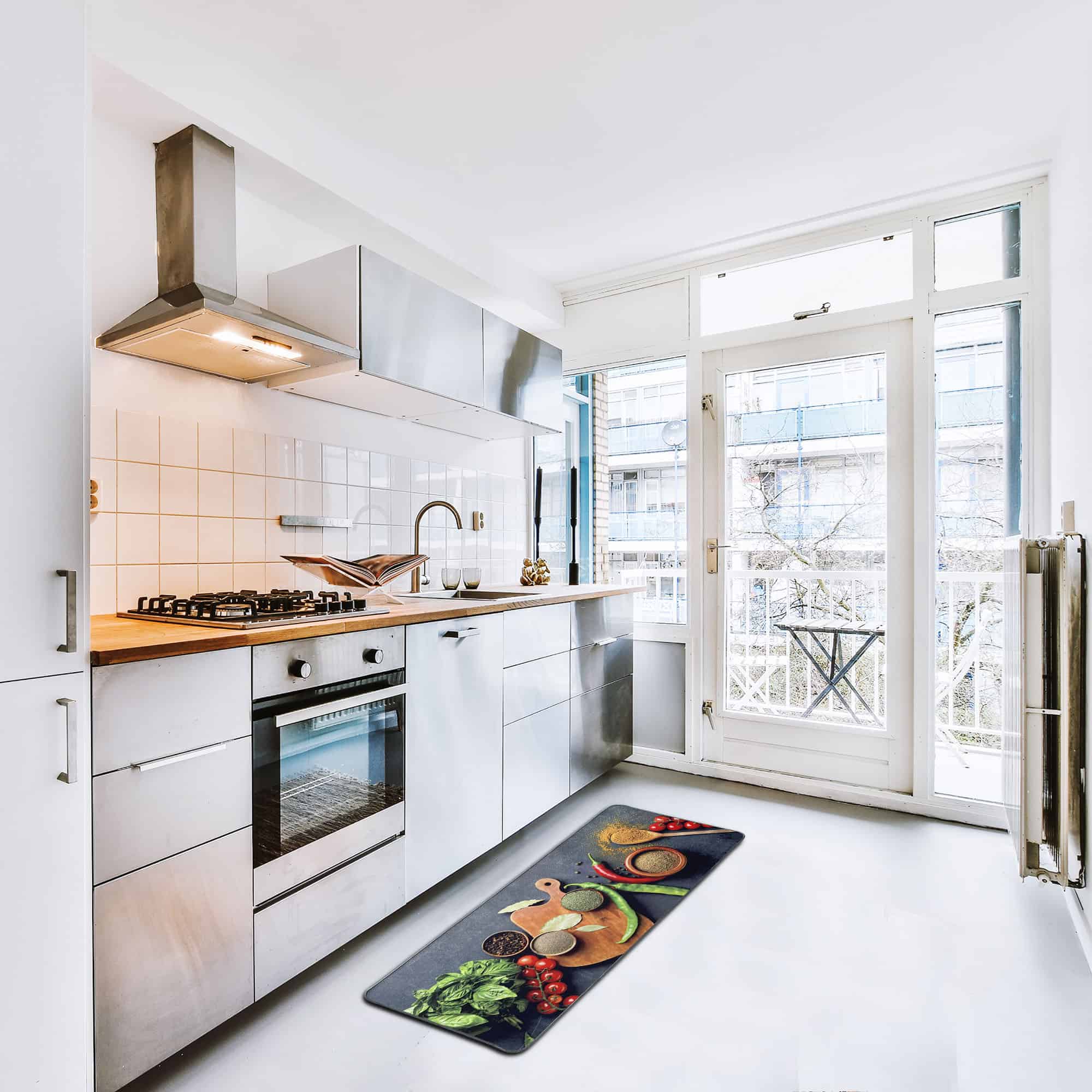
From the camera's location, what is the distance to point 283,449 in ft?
7.87

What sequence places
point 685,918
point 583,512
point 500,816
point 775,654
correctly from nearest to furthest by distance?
point 685,918, point 500,816, point 775,654, point 583,512

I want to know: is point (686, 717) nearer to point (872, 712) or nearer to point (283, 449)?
point (872, 712)

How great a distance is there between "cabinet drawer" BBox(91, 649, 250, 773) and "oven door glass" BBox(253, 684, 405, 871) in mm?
101

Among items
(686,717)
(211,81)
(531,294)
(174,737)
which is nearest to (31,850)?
(174,737)

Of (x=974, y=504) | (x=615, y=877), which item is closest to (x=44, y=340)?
(x=615, y=877)

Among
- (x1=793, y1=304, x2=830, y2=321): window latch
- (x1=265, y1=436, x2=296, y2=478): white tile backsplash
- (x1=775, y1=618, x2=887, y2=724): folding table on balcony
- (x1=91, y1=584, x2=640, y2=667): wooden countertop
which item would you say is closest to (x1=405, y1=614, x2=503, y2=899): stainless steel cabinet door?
(x1=91, y1=584, x2=640, y2=667): wooden countertop

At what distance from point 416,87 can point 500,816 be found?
8.03ft

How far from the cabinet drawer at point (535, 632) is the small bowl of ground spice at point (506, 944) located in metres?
0.83

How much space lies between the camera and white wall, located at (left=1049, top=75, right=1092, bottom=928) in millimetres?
1938

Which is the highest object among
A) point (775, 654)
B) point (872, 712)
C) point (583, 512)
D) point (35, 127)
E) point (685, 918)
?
point (35, 127)

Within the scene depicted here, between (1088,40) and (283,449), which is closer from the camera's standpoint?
(1088,40)

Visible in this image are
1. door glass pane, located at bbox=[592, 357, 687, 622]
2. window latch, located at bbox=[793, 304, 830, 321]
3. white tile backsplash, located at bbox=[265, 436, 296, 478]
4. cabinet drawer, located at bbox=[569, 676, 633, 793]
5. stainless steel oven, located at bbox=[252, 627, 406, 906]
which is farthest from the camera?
door glass pane, located at bbox=[592, 357, 687, 622]

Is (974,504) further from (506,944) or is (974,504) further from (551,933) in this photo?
(506,944)

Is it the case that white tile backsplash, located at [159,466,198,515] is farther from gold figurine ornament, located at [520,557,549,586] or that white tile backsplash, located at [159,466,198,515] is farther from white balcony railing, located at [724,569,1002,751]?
white balcony railing, located at [724,569,1002,751]
